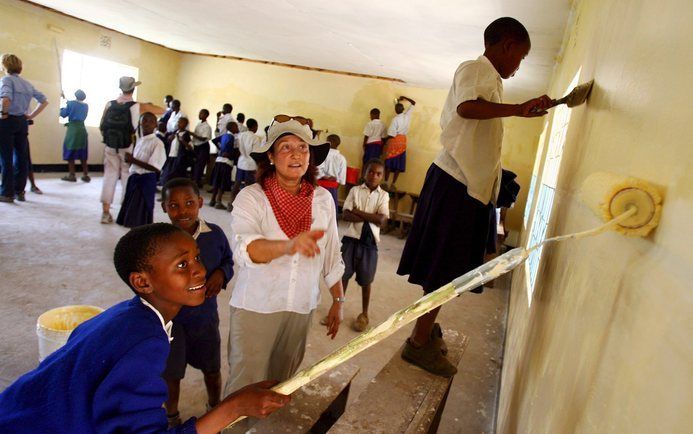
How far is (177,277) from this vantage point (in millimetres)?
1354

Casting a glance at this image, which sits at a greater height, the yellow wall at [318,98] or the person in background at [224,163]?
the yellow wall at [318,98]

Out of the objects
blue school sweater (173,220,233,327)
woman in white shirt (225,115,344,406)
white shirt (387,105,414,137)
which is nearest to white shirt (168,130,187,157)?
white shirt (387,105,414,137)

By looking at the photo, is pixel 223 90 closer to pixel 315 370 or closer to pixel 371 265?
pixel 371 265

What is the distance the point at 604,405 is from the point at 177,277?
1167mm

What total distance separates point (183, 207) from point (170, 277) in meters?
1.23

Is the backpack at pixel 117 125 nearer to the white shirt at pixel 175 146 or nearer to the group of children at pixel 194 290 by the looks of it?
the white shirt at pixel 175 146

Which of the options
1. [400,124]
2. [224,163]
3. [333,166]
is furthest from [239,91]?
[333,166]

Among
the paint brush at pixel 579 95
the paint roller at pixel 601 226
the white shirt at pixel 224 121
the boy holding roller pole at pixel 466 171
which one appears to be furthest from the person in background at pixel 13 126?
the paint brush at pixel 579 95

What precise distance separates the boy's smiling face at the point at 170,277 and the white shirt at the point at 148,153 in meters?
3.96

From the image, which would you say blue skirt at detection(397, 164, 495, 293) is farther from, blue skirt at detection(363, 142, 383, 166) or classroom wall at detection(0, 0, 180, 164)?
classroom wall at detection(0, 0, 180, 164)

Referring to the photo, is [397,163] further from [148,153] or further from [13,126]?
[13,126]

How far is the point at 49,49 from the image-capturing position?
8836 millimetres

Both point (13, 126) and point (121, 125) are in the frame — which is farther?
point (13, 126)

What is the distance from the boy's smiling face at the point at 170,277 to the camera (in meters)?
1.33
